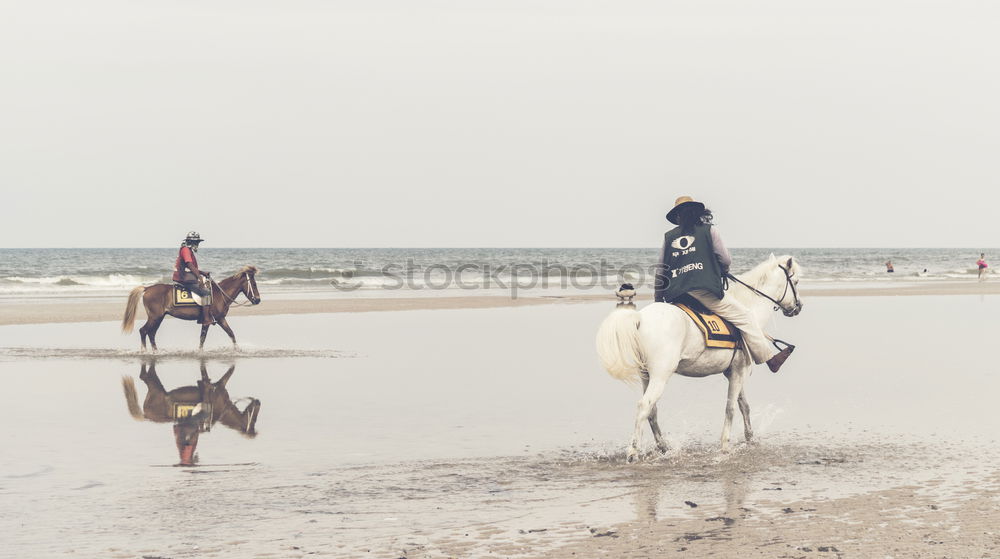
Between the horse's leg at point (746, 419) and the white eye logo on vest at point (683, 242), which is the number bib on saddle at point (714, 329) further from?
the horse's leg at point (746, 419)

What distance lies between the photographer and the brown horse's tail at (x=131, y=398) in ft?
37.3

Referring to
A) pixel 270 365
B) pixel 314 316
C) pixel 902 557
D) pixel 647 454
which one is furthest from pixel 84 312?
pixel 902 557

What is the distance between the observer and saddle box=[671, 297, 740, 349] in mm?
9133

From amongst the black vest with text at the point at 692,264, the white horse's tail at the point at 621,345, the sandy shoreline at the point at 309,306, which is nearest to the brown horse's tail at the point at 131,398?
the white horse's tail at the point at 621,345

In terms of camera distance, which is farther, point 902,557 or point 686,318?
point 686,318

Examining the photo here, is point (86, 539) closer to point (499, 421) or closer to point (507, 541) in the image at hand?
point (507, 541)

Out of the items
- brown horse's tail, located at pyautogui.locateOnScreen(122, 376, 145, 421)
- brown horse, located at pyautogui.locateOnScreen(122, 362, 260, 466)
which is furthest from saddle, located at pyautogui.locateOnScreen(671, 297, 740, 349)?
brown horse's tail, located at pyautogui.locateOnScreen(122, 376, 145, 421)

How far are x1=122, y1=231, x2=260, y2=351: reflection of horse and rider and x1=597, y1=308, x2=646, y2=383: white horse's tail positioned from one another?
1151cm

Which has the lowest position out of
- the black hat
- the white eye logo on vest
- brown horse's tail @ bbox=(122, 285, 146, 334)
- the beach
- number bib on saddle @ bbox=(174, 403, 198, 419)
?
number bib on saddle @ bbox=(174, 403, 198, 419)

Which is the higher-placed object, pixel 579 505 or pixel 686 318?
pixel 686 318

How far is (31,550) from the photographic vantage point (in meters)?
5.99

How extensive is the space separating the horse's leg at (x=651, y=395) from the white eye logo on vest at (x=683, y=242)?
1.23 metres

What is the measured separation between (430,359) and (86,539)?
10.9 metres

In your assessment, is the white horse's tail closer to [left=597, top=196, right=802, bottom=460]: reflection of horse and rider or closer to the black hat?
[left=597, top=196, right=802, bottom=460]: reflection of horse and rider
